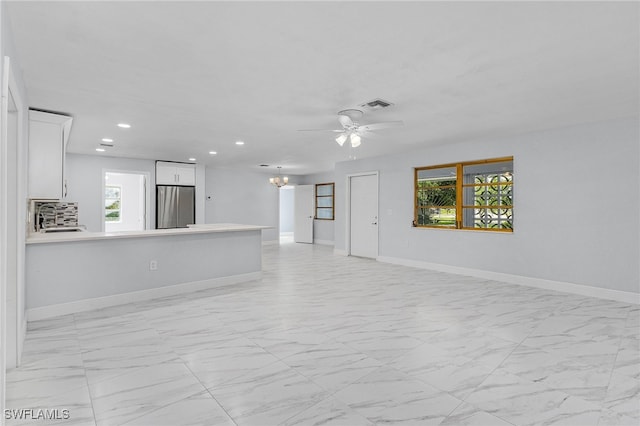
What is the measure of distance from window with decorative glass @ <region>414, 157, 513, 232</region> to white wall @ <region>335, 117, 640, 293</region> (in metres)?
0.19

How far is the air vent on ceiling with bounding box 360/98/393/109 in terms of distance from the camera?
141 inches

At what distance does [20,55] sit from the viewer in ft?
8.48

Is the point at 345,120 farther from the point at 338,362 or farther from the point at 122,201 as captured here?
the point at 122,201

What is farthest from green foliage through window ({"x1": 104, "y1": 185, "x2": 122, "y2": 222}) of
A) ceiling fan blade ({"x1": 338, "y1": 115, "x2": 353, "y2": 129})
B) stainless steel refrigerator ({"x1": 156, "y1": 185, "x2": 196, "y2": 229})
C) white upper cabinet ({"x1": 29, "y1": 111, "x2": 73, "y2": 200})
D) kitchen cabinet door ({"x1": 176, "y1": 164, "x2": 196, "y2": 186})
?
ceiling fan blade ({"x1": 338, "y1": 115, "x2": 353, "y2": 129})

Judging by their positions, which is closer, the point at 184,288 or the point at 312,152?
the point at 184,288

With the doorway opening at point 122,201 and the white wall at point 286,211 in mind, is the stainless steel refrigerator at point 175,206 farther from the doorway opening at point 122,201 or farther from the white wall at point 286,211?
the white wall at point 286,211

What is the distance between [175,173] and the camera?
27.0 ft

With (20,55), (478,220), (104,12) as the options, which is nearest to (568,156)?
(478,220)

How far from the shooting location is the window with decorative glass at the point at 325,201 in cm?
1073

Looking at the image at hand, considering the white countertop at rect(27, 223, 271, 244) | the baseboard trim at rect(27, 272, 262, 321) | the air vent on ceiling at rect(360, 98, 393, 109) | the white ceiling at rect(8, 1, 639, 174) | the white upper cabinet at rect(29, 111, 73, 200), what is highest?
the white ceiling at rect(8, 1, 639, 174)

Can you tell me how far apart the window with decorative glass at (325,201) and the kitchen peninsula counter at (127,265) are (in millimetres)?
5451

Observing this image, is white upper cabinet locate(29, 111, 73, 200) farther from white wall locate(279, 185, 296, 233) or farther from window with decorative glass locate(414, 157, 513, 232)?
white wall locate(279, 185, 296, 233)

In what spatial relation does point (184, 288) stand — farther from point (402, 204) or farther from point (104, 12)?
point (402, 204)

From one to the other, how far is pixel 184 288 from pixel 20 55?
2998mm
